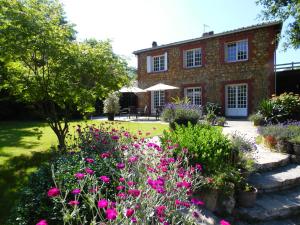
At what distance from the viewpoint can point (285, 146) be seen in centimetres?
653

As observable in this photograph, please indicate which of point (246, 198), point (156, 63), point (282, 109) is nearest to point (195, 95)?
point (156, 63)

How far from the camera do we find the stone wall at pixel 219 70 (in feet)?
52.2

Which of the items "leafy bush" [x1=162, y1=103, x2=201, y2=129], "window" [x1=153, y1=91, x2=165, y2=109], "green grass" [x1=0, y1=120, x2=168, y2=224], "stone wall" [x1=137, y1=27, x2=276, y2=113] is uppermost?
"stone wall" [x1=137, y1=27, x2=276, y2=113]

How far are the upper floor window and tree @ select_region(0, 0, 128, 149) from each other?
1491 cm

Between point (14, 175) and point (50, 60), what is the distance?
2.38 meters

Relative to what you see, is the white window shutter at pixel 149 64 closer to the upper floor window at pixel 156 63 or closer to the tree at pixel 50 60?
the upper floor window at pixel 156 63

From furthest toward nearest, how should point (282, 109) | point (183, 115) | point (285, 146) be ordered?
point (282, 109) < point (183, 115) < point (285, 146)

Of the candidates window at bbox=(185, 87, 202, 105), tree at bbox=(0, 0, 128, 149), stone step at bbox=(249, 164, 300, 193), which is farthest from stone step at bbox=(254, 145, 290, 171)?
window at bbox=(185, 87, 202, 105)

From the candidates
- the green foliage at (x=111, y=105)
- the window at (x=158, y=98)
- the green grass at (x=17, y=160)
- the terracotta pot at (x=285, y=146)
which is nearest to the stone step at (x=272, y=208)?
the terracotta pot at (x=285, y=146)

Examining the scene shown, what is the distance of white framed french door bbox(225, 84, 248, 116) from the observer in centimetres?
1716

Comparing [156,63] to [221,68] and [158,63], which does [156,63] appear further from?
[221,68]

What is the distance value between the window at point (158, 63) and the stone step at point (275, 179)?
1621 centimetres

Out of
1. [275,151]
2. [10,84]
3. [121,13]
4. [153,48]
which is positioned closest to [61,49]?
[10,84]

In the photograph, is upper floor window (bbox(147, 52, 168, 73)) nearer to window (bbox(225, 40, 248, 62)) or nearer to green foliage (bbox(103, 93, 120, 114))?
window (bbox(225, 40, 248, 62))
